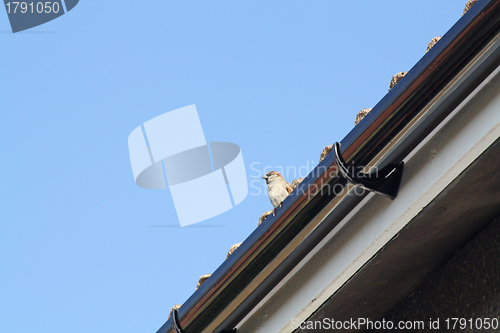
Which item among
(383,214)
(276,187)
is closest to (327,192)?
(383,214)

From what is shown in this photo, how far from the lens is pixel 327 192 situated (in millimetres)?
1992

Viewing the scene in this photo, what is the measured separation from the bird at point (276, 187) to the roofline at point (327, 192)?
12.1 feet

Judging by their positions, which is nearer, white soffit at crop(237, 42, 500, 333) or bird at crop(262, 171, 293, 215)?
white soffit at crop(237, 42, 500, 333)

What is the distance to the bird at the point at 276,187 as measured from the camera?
19.8ft

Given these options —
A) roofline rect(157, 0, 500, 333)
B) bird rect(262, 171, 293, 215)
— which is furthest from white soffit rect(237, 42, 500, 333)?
bird rect(262, 171, 293, 215)

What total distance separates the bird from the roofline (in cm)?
368

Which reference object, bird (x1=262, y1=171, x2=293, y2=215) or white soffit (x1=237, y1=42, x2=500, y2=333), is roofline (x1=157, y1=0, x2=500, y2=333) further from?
bird (x1=262, y1=171, x2=293, y2=215)

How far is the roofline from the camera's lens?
1.76 metres

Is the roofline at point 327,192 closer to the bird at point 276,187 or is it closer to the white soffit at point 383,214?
the white soffit at point 383,214

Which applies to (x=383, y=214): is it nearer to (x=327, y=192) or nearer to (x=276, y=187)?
(x=327, y=192)

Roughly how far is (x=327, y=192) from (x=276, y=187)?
A: 165 inches

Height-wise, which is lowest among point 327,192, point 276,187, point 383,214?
point 383,214

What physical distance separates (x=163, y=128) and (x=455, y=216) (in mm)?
4989

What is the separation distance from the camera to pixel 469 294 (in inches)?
89.5
